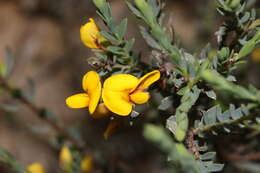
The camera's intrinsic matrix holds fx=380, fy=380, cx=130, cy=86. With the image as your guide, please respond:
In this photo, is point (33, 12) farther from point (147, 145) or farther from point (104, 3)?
point (104, 3)

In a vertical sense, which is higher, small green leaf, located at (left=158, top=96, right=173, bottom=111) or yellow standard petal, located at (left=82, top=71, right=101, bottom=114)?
small green leaf, located at (left=158, top=96, right=173, bottom=111)

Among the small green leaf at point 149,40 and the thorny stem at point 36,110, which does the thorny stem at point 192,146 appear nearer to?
the small green leaf at point 149,40

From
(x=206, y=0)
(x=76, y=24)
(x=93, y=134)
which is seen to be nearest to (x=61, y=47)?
(x=76, y=24)

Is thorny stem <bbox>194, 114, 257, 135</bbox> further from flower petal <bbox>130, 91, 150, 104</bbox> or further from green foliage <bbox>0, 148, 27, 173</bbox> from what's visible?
green foliage <bbox>0, 148, 27, 173</bbox>

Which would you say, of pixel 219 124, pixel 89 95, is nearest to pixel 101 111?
pixel 89 95

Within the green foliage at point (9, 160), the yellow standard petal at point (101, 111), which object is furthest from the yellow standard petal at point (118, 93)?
the green foliage at point (9, 160)

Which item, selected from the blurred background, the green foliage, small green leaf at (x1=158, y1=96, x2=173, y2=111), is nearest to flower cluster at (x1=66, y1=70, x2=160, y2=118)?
small green leaf at (x1=158, y1=96, x2=173, y2=111)
